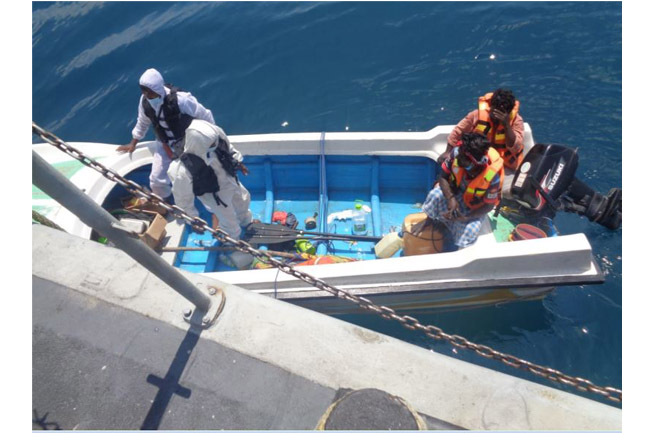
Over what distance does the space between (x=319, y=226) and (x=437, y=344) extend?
7.63 ft

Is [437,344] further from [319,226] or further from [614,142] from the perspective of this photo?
[614,142]

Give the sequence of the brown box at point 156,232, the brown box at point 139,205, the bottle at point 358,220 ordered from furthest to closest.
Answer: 1. the bottle at point 358,220
2. the brown box at point 139,205
3. the brown box at point 156,232

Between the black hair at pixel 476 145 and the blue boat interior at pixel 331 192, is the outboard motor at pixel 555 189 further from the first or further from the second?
the blue boat interior at pixel 331 192

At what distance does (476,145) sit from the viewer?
12.7 ft

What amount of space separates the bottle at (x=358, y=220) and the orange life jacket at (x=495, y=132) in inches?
78.5

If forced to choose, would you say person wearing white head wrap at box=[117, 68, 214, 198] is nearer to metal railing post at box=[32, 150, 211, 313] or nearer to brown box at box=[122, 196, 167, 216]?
brown box at box=[122, 196, 167, 216]

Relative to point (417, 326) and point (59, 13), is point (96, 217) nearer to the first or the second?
point (417, 326)

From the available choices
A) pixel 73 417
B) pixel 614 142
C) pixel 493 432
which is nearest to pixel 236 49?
pixel 614 142

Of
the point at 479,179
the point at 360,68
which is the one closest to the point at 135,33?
the point at 360,68

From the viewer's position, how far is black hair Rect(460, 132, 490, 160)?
3864 mm

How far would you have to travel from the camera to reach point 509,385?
2.20 meters

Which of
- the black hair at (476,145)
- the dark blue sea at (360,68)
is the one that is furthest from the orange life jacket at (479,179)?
the dark blue sea at (360,68)

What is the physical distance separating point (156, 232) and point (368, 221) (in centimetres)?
301

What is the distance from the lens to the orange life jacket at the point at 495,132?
476cm
